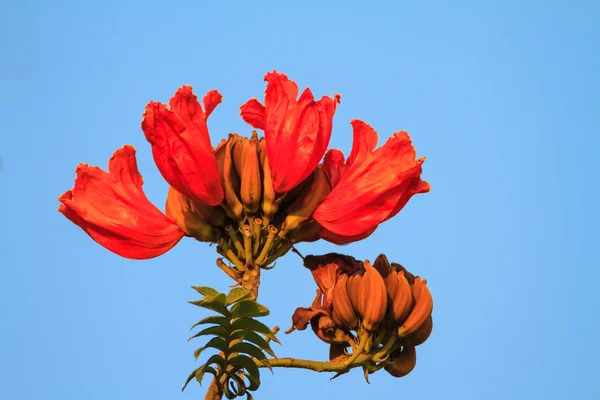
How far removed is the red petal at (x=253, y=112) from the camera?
305 inches

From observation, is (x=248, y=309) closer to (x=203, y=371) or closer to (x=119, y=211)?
(x=203, y=371)

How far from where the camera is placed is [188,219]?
24.3 feet

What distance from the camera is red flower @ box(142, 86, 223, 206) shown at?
6918mm

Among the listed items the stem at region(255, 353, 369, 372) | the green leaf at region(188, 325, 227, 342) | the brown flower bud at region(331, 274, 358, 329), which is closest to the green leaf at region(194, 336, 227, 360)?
the green leaf at region(188, 325, 227, 342)

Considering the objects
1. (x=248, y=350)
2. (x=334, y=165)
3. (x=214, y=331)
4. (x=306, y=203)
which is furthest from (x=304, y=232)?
(x=214, y=331)

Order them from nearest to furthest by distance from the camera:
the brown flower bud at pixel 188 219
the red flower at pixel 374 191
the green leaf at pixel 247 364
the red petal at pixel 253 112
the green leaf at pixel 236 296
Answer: the green leaf at pixel 236 296 < the green leaf at pixel 247 364 < the red flower at pixel 374 191 < the brown flower bud at pixel 188 219 < the red petal at pixel 253 112

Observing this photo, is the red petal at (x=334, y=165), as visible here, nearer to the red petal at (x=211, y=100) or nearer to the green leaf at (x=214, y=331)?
the red petal at (x=211, y=100)

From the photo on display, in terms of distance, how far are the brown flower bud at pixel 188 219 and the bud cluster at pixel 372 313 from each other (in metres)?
0.71

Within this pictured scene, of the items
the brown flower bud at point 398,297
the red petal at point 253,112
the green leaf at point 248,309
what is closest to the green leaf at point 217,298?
the green leaf at point 248,309

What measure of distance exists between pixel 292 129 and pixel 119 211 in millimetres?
1225

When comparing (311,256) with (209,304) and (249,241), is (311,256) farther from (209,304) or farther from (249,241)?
(209,304)

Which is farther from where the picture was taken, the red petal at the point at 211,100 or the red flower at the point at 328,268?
the red flower at the point at 328,268

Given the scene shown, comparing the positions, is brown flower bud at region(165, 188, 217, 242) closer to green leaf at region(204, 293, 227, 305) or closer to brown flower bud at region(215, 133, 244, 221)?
brown flower bud at region(215, 133, 244, 221)

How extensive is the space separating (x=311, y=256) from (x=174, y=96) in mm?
1413
